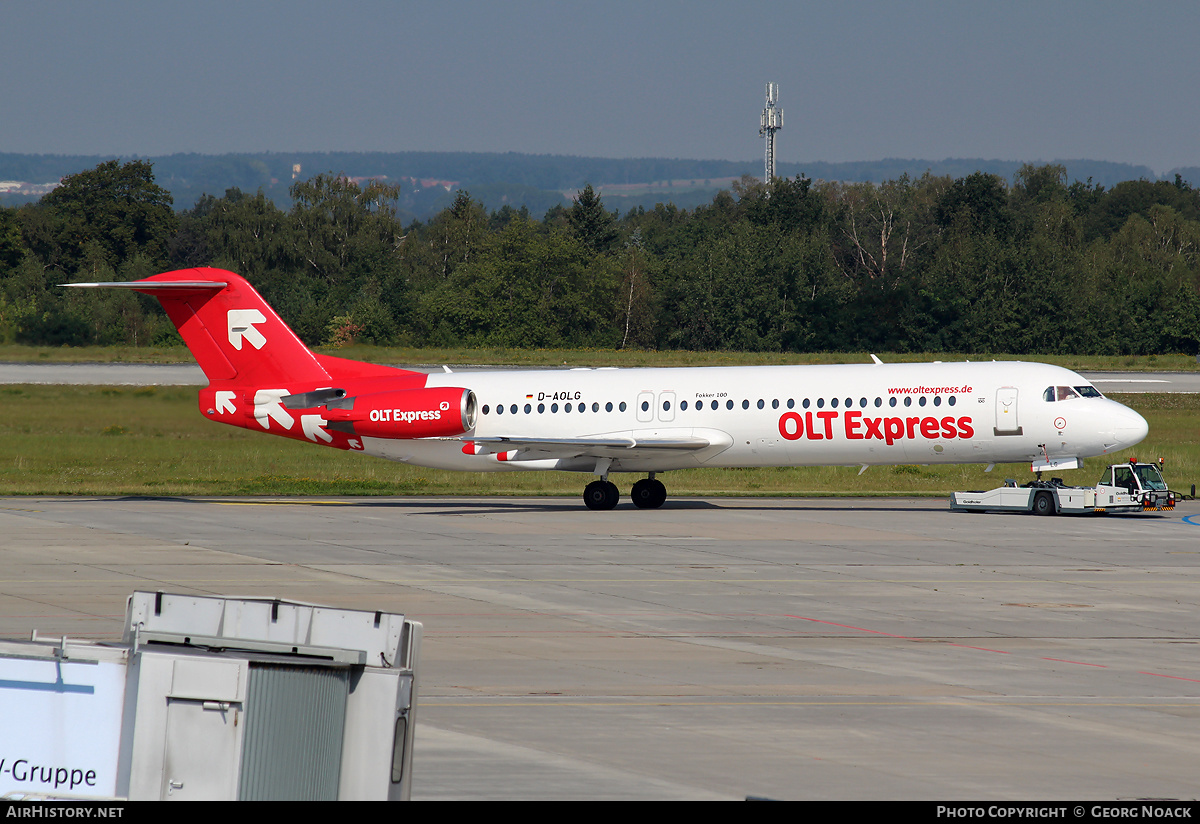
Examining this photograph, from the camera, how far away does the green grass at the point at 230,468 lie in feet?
127

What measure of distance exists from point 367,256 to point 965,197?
50.7m

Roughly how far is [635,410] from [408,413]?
5687 mm

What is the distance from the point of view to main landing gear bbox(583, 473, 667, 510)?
32.7 metres

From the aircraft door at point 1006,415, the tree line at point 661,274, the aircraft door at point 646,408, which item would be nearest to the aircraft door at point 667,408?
the aircraft door at point 646,408

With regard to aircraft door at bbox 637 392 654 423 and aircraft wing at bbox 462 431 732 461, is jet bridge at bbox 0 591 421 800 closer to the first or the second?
aircraft wing at bbox 462 431 732 461

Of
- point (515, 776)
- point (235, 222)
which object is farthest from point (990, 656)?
point (235, 222)

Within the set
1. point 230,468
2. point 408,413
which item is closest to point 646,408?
point 408,413

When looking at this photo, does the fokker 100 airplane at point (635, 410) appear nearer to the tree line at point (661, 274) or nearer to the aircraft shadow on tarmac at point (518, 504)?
the aircraft shadow on tarmac at point (518, 504)

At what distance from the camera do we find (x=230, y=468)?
43.2m

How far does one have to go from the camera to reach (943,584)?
20.7m

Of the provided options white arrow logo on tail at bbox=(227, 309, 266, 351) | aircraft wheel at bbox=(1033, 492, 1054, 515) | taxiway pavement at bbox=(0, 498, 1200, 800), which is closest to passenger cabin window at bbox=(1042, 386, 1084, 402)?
aircraft wheel at bbox=(1033, 492, 1054, 515)

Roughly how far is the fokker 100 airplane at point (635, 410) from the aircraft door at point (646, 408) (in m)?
0.04

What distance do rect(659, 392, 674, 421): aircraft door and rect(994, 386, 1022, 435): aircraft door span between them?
25.6 feet

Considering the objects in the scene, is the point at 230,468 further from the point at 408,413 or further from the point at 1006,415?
the point at 1006,415
